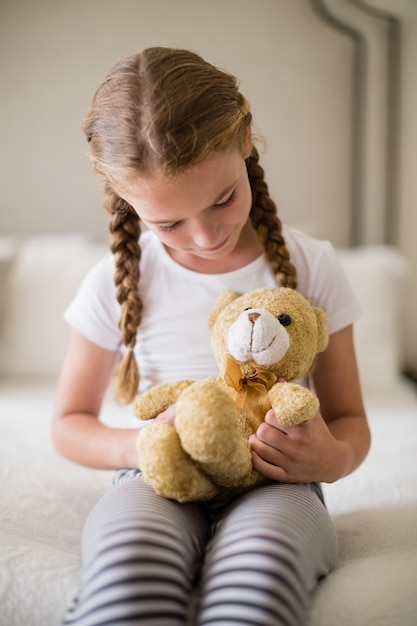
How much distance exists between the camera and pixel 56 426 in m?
0.96

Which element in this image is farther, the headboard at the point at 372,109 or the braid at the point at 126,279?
the headboard at the point at 372,109

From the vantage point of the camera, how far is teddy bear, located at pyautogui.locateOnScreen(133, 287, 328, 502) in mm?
626

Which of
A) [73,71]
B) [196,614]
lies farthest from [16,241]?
[196,614]

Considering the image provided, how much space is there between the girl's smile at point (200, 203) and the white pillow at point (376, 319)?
35.3 inches

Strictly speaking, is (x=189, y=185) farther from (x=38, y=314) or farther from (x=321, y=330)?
(x=38, y=314)

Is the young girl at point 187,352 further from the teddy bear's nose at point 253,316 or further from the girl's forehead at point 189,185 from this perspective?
the teddy bear's nose at point 253,316

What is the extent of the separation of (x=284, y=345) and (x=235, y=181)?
0.22 meters

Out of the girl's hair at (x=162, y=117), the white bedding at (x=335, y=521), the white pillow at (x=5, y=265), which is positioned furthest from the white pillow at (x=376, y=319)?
the white pillow at (x=5, y=265)

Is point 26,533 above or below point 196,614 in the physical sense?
below

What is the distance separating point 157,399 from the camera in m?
0.78

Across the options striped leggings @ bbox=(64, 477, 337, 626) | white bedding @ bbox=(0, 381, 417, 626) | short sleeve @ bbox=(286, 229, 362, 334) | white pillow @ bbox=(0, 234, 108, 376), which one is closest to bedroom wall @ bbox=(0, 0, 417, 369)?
white pillow @ bbox=(0, 234, 108, 376)

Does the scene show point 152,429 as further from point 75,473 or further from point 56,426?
point 75,473

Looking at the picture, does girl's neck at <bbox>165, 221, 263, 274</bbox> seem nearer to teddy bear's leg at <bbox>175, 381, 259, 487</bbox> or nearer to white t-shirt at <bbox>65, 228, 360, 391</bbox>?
white t-shirt at <bbox>65, 228, 360, 391</bbox>

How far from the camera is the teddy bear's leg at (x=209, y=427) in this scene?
62 cm
